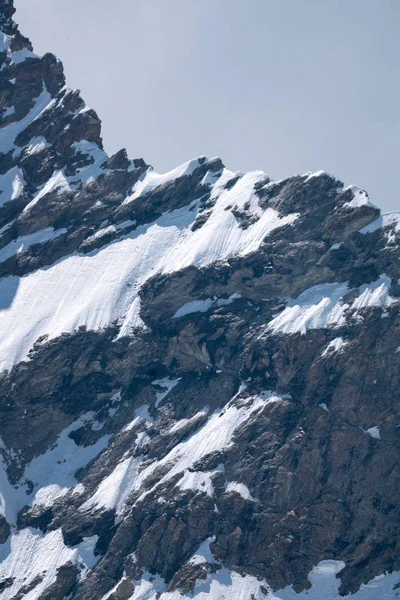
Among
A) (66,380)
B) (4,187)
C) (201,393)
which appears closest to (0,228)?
(4,187)

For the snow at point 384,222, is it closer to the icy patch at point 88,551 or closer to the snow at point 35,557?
the icy patch at point 88,551

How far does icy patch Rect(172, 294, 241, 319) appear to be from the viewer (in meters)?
160

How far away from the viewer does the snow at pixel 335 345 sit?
144125mm

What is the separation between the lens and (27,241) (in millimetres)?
185625

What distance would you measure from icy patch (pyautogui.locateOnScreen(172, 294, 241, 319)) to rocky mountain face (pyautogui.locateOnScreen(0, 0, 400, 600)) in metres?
0.22

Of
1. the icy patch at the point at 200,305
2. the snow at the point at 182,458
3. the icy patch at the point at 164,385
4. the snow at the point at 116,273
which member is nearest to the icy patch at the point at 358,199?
the snow at the point at 116,273

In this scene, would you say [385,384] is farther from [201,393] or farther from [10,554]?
[10,554]

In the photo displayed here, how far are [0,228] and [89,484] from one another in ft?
174

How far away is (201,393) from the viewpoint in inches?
6004

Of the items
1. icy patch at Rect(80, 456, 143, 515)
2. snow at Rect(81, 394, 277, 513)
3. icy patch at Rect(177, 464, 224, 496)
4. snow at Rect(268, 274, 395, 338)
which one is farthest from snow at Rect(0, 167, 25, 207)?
icy patch at Rect(177, 464, 224, 496)

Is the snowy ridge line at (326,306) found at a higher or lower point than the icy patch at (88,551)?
higher

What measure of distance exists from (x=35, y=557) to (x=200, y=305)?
124 ft

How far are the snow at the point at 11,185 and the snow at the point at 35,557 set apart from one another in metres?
61.3

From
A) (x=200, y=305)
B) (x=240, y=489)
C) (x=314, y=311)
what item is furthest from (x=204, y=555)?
(x=200, y=305)
